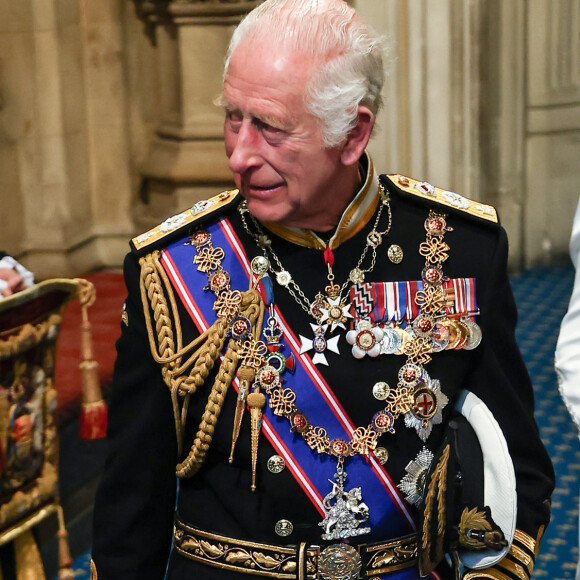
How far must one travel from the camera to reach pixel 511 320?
223cm

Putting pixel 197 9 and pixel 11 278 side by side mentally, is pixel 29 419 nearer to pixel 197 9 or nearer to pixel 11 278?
pixel 11 278

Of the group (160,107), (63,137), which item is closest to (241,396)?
(63,137)

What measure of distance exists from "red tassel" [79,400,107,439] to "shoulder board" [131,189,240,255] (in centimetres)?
49

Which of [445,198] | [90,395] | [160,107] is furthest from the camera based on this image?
[160,107]

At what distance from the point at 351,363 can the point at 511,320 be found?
31cm

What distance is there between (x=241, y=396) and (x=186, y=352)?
12 cm

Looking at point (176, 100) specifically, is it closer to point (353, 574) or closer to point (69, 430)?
point (69, 430)

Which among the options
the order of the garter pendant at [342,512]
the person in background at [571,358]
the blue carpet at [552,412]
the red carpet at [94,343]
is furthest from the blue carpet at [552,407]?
the person in background at [571,358]

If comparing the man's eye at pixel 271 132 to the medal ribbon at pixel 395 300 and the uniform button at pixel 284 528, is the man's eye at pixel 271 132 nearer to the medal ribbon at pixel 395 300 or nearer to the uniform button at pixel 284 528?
the medal ribbon at pixel 395 300

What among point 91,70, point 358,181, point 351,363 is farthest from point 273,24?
point 91,70

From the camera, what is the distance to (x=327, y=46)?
2.00 metres

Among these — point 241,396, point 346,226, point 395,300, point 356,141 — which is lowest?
point 241,396

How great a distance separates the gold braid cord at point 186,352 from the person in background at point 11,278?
0.72ft

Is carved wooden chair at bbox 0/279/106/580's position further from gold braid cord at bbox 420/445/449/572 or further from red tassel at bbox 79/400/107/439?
gold braid cord at bbox 420/445/449/572
